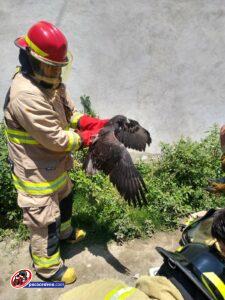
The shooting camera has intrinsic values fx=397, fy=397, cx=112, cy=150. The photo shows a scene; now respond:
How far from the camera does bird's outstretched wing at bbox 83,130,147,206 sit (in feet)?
11.3

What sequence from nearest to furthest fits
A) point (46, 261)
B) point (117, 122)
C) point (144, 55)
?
1. point (46, 261)
2. point (117, 122)
3. point (144, 55)

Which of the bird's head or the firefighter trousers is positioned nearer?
the firefighter trousers

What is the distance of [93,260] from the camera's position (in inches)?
154

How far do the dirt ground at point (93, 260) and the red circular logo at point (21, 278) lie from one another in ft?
0.13

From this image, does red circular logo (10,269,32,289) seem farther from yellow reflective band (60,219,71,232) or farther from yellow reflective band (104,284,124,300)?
yellow reflective band (104,284,124,300)

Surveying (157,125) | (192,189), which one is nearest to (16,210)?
(192,189)

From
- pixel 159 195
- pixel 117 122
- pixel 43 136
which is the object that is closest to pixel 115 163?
pixel 117 122

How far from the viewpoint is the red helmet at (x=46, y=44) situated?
284 cm

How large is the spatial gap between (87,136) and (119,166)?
39 centimetres

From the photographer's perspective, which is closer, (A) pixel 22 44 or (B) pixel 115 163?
(A) pixel 22 44

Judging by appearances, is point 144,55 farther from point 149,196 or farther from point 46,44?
point 46,44

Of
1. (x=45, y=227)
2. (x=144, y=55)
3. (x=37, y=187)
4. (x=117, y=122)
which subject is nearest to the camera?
(x=37, y=187)

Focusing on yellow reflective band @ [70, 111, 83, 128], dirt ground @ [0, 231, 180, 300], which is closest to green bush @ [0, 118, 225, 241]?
dirt ground @ [0, 231, 180, 300]

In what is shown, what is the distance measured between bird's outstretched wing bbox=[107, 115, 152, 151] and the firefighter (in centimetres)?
26
